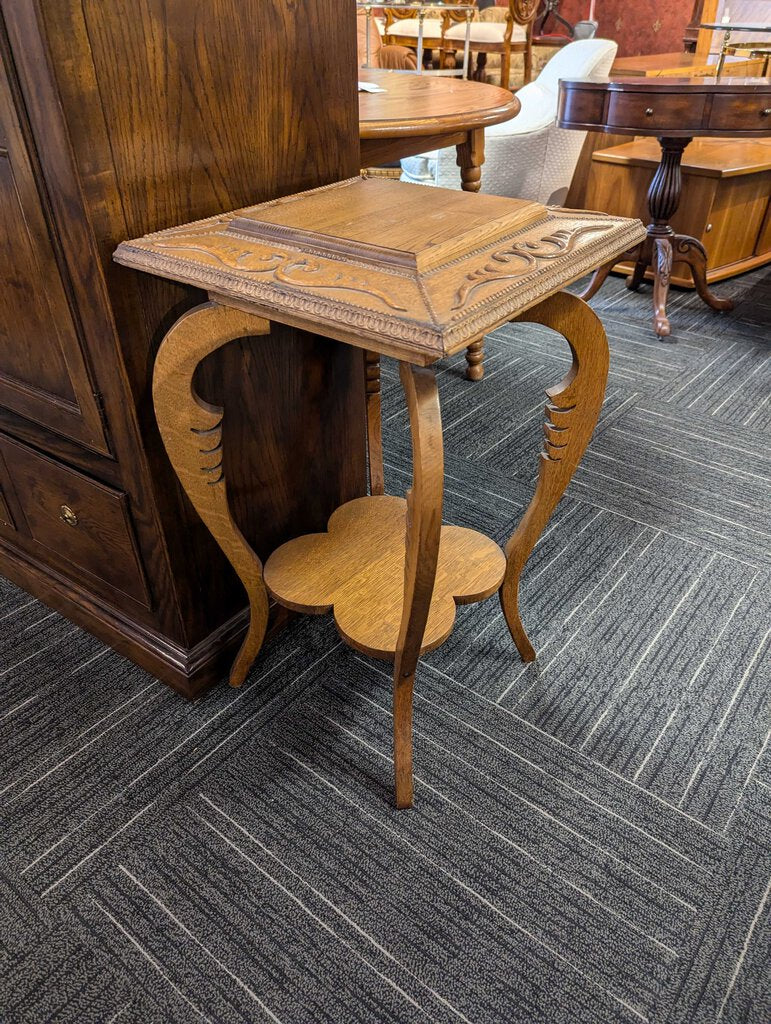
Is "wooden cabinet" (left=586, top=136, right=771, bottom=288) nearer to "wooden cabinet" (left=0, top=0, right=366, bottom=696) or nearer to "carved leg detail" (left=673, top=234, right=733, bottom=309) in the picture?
"carved leg detail" (left=673, top=234, right=733, bottom=309)

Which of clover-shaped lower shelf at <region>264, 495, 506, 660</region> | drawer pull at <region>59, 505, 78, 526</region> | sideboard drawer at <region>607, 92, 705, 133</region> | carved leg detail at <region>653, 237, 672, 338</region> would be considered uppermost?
sideboard drawer at <region>607, 92, 705, 133</region>

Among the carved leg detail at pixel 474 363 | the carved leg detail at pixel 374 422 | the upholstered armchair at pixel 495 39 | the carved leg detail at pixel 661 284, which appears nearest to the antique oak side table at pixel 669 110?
the carved leg detail at pixel 661 284

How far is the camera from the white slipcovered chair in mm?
2385

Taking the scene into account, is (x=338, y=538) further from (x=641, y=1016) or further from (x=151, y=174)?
(x=641, y=1016)

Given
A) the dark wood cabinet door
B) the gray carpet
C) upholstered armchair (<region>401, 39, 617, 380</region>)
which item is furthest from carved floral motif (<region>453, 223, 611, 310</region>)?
upholstered armchair (<region>401, 39, 617, 380</region>)

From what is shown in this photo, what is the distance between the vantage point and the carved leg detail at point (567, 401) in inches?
35.1

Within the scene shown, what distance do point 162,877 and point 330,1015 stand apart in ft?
0.90

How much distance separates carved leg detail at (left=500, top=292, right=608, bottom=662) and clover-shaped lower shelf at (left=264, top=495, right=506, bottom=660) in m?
0.08

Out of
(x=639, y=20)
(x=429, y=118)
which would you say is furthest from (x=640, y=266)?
(x=639, y=20)

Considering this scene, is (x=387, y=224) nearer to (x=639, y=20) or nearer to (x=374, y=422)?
(x=374, y=422)

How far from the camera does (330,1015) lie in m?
0.81

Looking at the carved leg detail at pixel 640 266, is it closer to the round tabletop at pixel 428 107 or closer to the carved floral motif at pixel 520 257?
the round tabletop at pixel 428 107

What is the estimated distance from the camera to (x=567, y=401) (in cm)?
94

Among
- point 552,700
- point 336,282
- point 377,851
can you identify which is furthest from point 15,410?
point 552,700
